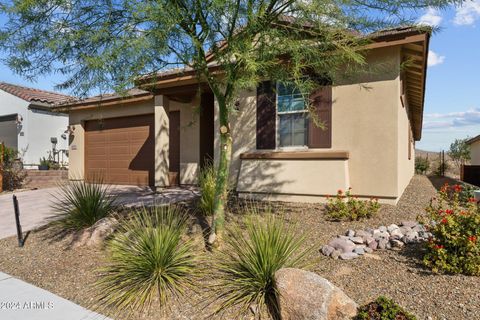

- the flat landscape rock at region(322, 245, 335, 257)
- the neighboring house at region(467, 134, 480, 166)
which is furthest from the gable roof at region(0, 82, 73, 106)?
the neighboring house at region(467, 134, 480, 166)

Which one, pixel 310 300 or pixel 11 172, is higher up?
pixel 11 172

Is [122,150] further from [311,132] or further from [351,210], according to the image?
[351,210]

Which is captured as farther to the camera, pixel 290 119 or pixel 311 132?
pixel 290 119

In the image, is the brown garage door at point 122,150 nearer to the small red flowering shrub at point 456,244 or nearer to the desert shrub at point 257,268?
the desert shrub at point 257,268

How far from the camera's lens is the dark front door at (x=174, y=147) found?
12242mm

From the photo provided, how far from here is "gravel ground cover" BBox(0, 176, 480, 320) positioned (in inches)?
137

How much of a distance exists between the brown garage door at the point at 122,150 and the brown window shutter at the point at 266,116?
5.28 m

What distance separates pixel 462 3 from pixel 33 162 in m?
19.7

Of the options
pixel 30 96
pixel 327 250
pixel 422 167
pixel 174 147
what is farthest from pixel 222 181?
pixel 422 167

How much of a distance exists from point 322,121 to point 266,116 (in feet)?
5.17

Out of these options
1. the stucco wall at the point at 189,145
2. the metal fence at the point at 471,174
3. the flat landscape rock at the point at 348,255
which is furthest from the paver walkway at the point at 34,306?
the metal fence at the point at 471,174

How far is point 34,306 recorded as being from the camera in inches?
161

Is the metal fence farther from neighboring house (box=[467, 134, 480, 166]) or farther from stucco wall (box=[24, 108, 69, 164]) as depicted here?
stucco wall (box=[24, 108, 69, 164])

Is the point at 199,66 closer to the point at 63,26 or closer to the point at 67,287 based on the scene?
the point at 63,26
